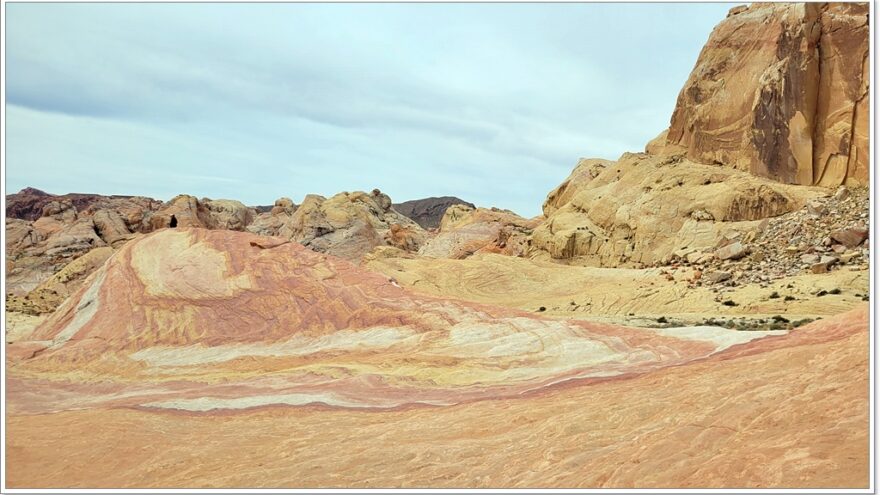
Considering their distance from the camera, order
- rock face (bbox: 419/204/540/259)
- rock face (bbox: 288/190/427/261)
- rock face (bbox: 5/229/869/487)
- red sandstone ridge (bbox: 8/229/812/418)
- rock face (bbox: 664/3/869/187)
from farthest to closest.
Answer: rock face (bbox: 288/190/427/261) → rock face (bbox: 419/204/540/259) → rock face (bbox: 664/3/869/187) → red sandstone ridge (bbox: 8/229/812/418) → rock face (bbox: 5/229/869/487)

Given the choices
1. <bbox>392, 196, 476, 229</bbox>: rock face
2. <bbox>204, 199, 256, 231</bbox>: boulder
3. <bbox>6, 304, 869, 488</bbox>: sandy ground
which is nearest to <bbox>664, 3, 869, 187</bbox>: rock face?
<bbox>6, 304, 869, 488</bbox>: sandy ground

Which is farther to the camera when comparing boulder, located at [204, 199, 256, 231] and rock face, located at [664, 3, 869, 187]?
boulder, located at [204, 199, 256, 231]

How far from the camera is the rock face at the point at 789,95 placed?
1268 inches

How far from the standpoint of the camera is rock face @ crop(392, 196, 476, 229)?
135750 mm

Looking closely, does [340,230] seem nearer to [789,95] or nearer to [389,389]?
[789,95]

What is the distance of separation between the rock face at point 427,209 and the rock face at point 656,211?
3652 inches

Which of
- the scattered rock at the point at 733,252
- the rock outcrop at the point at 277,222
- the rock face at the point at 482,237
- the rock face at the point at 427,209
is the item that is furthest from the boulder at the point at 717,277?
the rock face at the point at 427,209

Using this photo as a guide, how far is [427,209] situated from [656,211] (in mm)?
104627

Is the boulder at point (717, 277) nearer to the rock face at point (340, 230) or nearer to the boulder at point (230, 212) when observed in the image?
the rock face at point (340, 230)

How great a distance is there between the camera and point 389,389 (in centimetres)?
1073

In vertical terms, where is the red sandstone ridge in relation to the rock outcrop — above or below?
below

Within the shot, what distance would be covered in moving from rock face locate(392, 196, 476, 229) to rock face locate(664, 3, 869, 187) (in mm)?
96808

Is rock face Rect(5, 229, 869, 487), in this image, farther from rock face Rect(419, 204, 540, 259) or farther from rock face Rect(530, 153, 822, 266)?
rock face Rect(419, 204, 540, 259)

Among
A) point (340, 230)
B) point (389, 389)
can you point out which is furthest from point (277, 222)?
point (389, 389)
